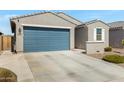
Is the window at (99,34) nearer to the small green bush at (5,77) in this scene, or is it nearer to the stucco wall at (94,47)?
the stucco wall at (94,47)

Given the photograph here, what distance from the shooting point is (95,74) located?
916 centimetres

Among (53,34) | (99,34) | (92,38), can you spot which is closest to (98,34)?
(99,34)

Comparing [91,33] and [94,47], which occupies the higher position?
[91,33]

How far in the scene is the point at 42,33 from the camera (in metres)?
18.1

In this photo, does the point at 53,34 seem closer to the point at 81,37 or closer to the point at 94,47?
the point at 81,37

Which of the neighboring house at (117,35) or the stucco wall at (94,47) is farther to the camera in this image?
the neighboring house at (117,35)

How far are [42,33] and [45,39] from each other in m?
0.68

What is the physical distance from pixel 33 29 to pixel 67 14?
8754 mm

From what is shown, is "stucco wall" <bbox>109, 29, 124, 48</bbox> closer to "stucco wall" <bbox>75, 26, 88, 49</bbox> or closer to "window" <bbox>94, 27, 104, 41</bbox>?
"window" <bbox>94, 27, 104, 41</bbox>

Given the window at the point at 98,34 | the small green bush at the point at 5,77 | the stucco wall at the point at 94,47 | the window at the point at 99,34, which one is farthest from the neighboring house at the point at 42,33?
the small green bush at the point at 5,77

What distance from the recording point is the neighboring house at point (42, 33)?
664 inches
